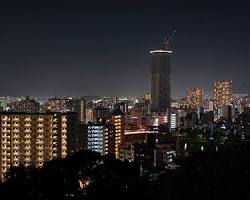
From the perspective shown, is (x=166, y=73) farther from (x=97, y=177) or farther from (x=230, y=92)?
(x=97, y=177)

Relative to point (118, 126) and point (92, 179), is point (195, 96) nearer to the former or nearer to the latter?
point (118, 126)

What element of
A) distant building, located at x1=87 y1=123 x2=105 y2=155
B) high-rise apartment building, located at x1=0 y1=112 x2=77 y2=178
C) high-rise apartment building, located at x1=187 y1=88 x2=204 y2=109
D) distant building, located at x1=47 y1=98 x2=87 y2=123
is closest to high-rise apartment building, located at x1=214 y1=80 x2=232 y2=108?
high-rise apartment building, located at x1=187 y1=88 x2=204 y2=109

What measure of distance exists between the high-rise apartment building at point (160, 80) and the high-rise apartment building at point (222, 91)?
5.31 metres

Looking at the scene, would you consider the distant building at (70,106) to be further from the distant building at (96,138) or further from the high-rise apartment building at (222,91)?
the high-rise apartment building at (222,91)

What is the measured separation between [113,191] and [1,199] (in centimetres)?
104

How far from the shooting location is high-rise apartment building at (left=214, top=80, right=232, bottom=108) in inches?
2048

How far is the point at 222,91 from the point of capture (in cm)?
5322

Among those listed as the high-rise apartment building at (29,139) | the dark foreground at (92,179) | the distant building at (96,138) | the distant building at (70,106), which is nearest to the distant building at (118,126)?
the distant building at (96,138)

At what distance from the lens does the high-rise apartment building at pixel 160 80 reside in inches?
1873

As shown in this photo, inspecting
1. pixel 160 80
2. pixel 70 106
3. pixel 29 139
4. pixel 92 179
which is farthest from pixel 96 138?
pixel 160 80

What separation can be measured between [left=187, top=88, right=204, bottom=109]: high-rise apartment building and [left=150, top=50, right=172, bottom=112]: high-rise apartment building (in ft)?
8.56

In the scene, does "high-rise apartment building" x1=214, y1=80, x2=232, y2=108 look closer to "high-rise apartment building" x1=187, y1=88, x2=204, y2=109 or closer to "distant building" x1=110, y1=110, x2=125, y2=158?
"high-rise apartment building" x1=187, y1=88, x2=204, y2=109

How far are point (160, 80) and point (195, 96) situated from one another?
380cm

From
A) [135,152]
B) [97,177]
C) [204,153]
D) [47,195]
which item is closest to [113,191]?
[97,177]
